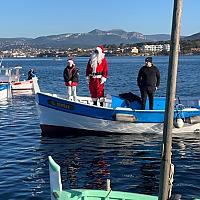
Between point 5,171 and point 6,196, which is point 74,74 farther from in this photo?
point 6,196

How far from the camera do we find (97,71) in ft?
48.1

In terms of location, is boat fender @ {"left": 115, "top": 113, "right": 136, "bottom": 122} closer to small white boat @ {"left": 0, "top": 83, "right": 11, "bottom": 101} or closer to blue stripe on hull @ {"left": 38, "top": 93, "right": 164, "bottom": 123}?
blue stripe on hull @ {"left": 38, "top": 93, "right": 164, "bottom": 123}

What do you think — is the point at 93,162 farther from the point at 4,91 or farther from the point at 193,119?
the point at 4,91

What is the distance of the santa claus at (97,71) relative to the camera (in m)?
14.5

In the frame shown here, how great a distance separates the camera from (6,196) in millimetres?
8906

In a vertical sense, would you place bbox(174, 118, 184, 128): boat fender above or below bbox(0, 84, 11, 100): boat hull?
above

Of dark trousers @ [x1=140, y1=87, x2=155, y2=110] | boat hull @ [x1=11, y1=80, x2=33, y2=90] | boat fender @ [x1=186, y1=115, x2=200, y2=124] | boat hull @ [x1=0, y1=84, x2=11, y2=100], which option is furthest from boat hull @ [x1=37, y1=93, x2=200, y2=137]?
boat hull @ [x1=11, y1=80, x2=33, y2=90]

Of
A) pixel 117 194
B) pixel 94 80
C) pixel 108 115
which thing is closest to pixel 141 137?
pixel 108 115

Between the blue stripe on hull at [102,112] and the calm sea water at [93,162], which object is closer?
the calm sea water at [93,162]

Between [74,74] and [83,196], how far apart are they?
9.09 metres

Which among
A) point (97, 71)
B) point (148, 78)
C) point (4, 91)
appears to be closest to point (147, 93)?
point (148, 78)

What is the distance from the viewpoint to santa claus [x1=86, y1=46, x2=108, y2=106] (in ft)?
47.5

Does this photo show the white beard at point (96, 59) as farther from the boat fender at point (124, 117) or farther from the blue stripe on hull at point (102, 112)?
the boat fender at point (124, 117)

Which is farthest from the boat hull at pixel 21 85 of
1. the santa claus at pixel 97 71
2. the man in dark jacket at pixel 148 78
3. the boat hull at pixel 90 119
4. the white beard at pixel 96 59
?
the man in dark jacket at pixel 148 78
